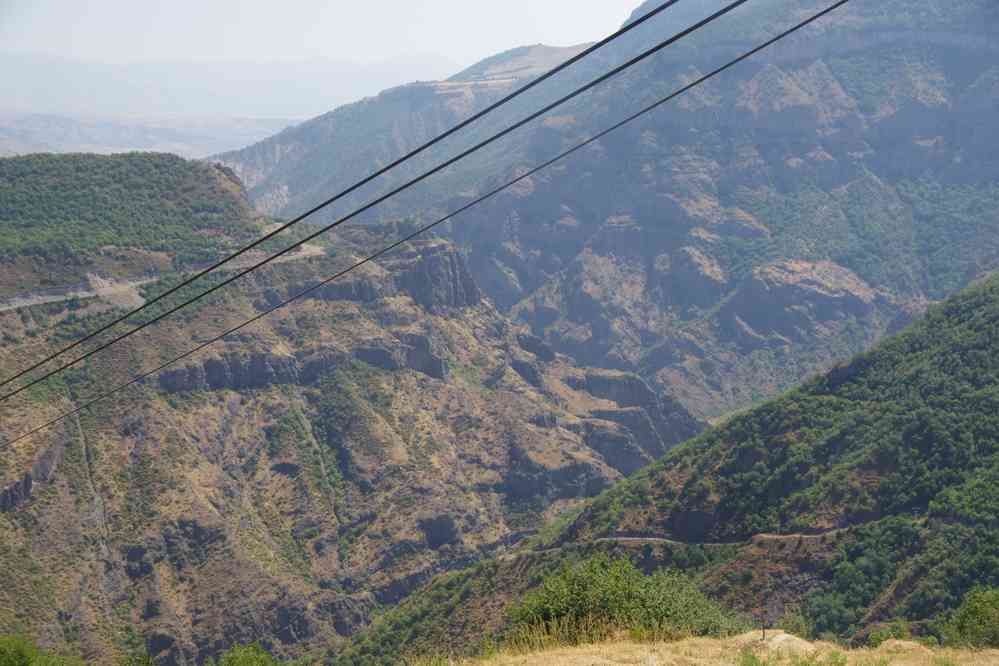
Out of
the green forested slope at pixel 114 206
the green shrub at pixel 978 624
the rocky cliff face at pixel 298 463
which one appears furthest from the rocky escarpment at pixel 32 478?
the green shrub at pixel 978 624

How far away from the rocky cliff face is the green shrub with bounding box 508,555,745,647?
238 ft

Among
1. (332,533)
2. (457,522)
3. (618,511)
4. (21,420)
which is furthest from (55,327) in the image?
(618,511)

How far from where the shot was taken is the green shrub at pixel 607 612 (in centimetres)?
3159

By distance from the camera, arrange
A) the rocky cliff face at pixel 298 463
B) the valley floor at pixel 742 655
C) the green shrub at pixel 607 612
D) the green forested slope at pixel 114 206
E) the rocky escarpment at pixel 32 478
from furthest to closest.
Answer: the green forested slope at pixel 114 206
the rocky cliff face at pixel 298 463
the rocky escarpment at pixel 32 478
the green shrub at pixel 607 612
the valley floor at pixel 742 655

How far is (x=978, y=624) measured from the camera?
38969 mm

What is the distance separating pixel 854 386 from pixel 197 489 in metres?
80.4

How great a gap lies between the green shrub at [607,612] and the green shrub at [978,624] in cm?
827

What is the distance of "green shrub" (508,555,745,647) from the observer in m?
31.6

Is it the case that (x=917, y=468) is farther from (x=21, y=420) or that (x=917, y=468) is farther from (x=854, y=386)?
Answer: (x=21, y=420)

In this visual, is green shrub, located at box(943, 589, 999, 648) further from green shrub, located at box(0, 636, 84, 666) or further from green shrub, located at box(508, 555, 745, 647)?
green shrub, located at box(0, 636, 84, 666)

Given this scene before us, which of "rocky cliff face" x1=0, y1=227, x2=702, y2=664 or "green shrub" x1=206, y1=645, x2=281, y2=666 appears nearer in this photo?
"green shrub" x1=206, y1=645, x2=281, y2=666

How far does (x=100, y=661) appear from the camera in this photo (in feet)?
325

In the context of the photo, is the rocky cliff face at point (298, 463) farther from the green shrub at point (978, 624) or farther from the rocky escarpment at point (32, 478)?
the green shrub at point (978, 624)

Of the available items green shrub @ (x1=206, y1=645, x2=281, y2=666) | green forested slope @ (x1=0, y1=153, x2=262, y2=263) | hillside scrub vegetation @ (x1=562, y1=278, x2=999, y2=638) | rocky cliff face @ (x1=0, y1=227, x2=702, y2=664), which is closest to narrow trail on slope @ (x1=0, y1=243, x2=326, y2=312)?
rocky cliff face @ (x1=0, y1=227, x2=702, y2=664)
